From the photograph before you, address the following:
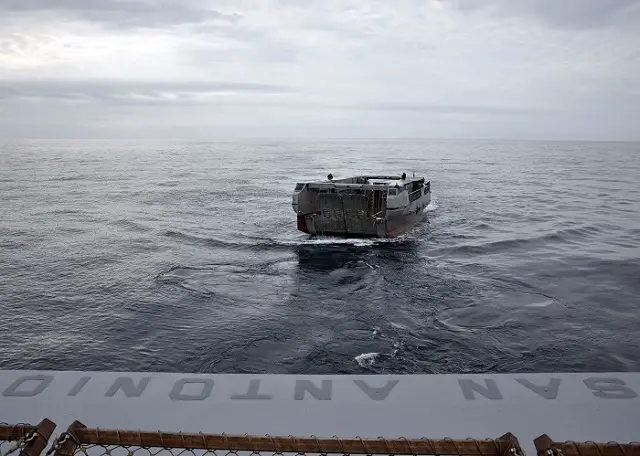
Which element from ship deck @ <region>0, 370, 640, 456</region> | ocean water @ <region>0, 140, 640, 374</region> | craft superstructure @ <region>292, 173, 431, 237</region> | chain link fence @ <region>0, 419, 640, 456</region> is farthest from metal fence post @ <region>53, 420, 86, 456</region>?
craft superstructure @ <region>292, 173, 431, 237</region>

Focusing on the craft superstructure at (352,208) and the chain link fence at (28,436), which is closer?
the chain link fence at (28,436)

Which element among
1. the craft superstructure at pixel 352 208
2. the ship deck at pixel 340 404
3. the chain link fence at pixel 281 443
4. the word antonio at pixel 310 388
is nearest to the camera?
the chain link fence at pixel 281 443

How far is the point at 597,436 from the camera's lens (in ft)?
19.0

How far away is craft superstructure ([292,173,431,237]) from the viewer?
2798 centimetres

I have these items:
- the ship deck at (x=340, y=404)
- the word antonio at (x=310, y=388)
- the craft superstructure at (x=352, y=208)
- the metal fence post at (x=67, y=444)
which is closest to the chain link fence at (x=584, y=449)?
the ship deck at (x=340, y=404)

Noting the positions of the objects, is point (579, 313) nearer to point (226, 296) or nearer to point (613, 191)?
point (226, 296)

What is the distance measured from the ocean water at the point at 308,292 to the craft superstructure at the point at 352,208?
3.01 feet

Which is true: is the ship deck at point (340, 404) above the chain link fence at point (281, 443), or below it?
below

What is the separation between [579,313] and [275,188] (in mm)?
41379

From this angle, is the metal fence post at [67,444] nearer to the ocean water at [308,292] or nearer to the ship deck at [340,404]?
the ship deck at [340,404]

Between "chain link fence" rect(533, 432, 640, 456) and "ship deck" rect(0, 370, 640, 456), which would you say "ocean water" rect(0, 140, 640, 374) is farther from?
"chain link fence" rect(533, 432, 640, 456)

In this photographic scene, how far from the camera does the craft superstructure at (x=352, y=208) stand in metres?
28.0

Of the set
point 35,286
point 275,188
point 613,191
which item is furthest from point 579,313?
point 613,191

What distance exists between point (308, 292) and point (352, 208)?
9688 mm
